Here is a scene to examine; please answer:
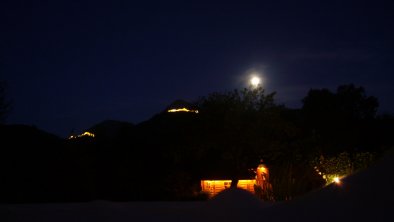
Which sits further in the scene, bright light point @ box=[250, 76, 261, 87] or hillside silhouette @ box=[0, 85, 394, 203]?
bright light point @ box=[250, 76, 261, 87]

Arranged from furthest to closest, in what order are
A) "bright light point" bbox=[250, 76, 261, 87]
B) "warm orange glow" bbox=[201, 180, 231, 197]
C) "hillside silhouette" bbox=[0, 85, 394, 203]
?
"bright light point" bbox=[250, 76, 261, 87] < "warm orange glow" bbox=[201, 180, 231, 197] < "hillside silhouette" bbox=[0, 85, 394, 203]

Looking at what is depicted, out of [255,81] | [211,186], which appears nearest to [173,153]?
[211,186]

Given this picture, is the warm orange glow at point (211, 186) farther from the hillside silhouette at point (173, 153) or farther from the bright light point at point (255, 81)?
the bright light point at point (255, 81)

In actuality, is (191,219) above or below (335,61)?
below

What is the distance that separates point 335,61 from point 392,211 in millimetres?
22544

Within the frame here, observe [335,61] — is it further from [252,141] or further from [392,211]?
[392,211]

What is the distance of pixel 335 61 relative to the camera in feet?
77.5

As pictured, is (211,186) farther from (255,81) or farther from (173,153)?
(255,81)

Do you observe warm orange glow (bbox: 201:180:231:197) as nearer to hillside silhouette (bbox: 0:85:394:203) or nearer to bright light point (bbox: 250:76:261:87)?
hillside silhouette (bbox: 0:85:394:203)

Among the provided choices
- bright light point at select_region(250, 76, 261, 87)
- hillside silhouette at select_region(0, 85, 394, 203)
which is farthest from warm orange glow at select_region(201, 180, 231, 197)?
bright light point at select_region(250, 76, 261, 87)

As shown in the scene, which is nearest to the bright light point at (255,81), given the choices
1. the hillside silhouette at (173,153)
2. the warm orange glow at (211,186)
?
the hillside silhouette at (173,153)

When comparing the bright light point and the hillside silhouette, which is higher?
the bright light point

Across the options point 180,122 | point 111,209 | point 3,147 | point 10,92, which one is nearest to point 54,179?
point 3,147

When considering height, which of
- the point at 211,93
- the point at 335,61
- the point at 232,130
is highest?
the point at 335,61
